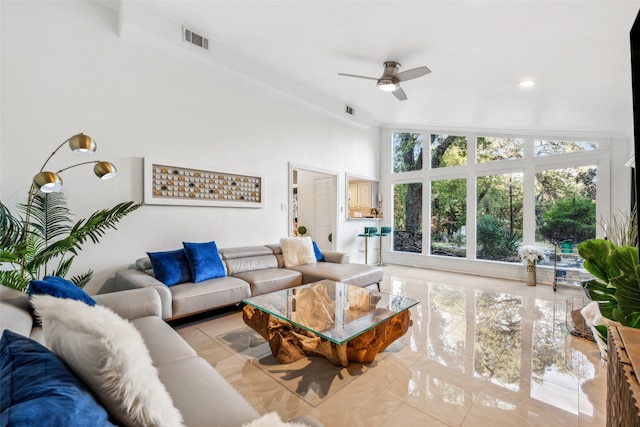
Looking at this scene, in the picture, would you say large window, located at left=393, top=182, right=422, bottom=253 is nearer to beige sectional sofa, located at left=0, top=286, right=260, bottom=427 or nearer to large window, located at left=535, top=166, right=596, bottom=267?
large window, located at left=535, top=166, right=596, bottom=267

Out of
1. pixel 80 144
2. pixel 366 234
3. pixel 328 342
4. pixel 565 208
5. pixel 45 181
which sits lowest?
pixel 328 342

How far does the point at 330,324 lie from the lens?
2125 mm

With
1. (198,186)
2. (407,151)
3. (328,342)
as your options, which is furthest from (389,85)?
(407,151)

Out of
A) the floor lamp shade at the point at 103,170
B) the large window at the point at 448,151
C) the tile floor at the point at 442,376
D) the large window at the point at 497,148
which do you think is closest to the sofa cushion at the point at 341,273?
the tile floor at the point at 442,376

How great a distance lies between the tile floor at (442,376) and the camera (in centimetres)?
172

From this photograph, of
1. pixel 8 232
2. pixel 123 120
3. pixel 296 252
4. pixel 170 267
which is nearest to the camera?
pixel 8 232

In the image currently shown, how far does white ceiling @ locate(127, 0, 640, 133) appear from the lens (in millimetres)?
2389

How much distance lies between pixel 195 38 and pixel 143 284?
291cm

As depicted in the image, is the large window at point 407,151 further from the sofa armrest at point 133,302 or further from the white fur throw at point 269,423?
the white fur throw at point 269,423

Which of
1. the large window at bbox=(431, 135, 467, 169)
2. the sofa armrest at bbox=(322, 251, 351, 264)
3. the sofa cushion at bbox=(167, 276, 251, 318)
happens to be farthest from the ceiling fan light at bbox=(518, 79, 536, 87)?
the sofa cushion at bbox=(167, 276, 251, 318)

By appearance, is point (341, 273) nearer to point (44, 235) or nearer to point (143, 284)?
point (143, 284)

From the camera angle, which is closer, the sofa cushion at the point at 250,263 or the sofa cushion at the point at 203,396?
the sofa cushion at the point at 203,396

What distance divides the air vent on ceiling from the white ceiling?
0.08 metres

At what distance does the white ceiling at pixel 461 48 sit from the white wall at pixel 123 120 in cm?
56
